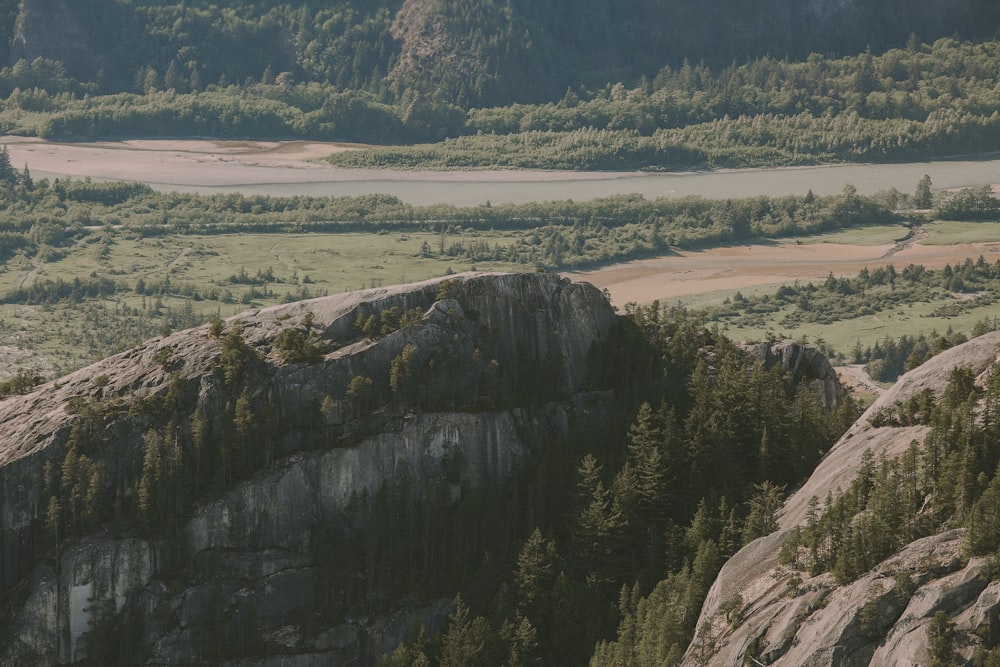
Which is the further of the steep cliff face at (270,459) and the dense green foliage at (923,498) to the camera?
the steep cliff face at (270,459)

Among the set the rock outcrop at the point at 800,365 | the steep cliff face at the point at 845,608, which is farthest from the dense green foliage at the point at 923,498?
the rock outcrop at the point at 800,365

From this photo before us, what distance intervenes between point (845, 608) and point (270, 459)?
3855cm

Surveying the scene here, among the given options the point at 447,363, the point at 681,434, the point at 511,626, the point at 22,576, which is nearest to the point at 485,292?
the point at 447,363

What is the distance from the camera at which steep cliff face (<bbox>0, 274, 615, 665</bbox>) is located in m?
99.5

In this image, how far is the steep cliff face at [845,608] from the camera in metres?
73.3

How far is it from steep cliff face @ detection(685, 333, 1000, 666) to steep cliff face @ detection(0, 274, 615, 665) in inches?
848

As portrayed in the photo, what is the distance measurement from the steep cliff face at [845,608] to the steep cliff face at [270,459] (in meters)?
21.5

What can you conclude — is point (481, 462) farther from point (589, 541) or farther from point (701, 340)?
point (701, 340)

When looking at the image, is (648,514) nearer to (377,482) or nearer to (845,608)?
(377,482)

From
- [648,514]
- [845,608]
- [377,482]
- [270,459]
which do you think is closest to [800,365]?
[648,514]

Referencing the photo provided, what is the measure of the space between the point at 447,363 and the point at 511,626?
60.5ft

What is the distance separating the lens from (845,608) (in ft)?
250

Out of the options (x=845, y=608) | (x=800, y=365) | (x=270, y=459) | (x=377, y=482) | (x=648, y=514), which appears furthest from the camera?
(x=800, y=365)

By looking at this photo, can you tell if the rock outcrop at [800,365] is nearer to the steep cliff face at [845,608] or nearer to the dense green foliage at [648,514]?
the dense green foliage at [648,514]
